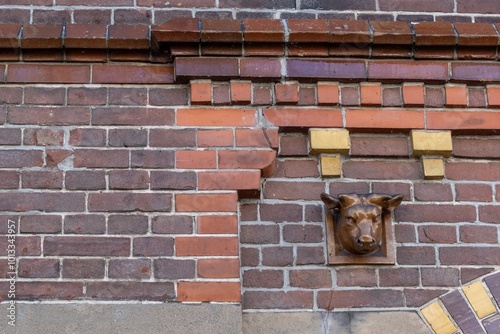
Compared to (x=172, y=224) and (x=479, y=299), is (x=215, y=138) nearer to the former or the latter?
(x=172, y=224)

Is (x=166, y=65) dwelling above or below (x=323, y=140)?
above

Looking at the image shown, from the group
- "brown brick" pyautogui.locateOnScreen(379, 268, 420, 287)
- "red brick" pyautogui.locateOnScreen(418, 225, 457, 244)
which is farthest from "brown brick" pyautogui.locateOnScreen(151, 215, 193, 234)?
"red brick" pyautogui.locateOnScreen(418, 225, 457, 244)

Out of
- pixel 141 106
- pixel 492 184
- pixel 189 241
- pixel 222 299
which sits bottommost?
pixel 222 299

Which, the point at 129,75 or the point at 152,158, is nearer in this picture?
the point at 152,158

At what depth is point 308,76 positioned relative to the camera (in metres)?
4.10

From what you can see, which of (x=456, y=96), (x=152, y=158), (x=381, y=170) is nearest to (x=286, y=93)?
(x=381, y=170)

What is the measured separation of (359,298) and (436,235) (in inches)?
17.0

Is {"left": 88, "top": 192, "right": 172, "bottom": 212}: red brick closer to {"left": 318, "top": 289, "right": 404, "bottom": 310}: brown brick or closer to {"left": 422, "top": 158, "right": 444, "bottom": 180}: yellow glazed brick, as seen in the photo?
{"left": 318, "top": 289, "right": 404, "bottom": 310}: brown brick

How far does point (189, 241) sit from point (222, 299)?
0.27 m

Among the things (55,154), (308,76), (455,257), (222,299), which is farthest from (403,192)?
(55,154)

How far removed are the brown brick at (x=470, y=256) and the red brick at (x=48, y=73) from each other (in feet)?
5.50

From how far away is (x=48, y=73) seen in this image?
4086 millimetres

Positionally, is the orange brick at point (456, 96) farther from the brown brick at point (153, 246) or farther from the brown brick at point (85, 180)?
the brown brick at point (85, 180)

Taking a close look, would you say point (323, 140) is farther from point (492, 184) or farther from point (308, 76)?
point (492, 184)
